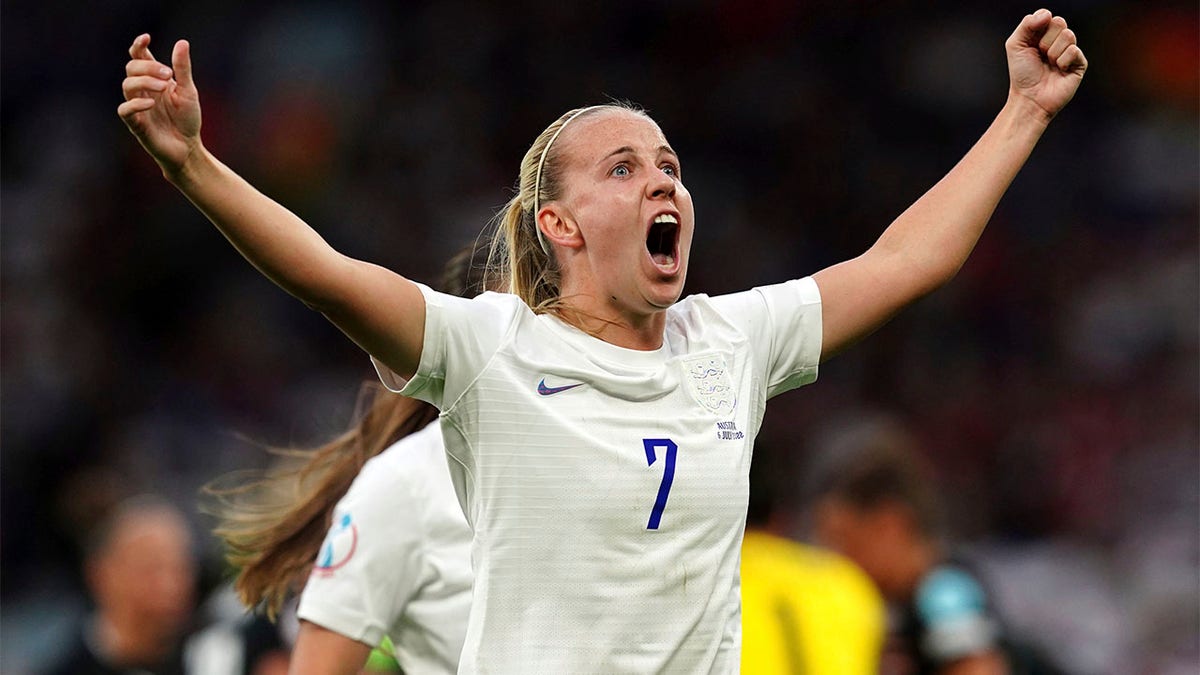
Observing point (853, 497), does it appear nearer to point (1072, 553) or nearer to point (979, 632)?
point (979, 632)

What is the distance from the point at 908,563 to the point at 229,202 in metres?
3.51

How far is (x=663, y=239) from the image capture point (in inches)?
128

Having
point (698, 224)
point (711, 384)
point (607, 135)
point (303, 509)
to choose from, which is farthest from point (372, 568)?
point (698, 224)

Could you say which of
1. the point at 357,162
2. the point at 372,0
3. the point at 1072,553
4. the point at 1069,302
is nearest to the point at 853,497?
the point at 1072,553

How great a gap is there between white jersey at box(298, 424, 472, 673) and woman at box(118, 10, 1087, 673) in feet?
2.77

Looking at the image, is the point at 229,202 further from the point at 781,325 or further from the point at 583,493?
the point at 781,325

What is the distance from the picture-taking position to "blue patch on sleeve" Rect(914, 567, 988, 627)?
5406mm

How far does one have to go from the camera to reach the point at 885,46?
47.2 ft

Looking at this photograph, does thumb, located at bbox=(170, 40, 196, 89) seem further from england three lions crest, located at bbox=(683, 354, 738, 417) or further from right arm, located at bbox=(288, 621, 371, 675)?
Result: right arm, located at bbox=(288, 621, 371, 675)

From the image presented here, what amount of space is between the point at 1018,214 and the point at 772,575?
29.8 ft

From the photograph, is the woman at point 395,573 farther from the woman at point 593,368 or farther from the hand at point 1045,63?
the hand at point 1045,63

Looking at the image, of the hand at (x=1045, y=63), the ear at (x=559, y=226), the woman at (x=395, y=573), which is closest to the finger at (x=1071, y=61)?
the hand at (x=1045, y=63)

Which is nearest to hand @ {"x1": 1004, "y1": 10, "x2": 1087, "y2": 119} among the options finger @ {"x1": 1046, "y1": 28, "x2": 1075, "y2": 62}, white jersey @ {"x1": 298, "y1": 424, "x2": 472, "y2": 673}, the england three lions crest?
finger @ {"x1": 1046, "y1": 28, "x2": 1075, "y2": 62}

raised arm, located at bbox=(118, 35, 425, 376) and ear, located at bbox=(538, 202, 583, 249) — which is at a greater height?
ear, located at bbox=(538, 202, 583, 249)
